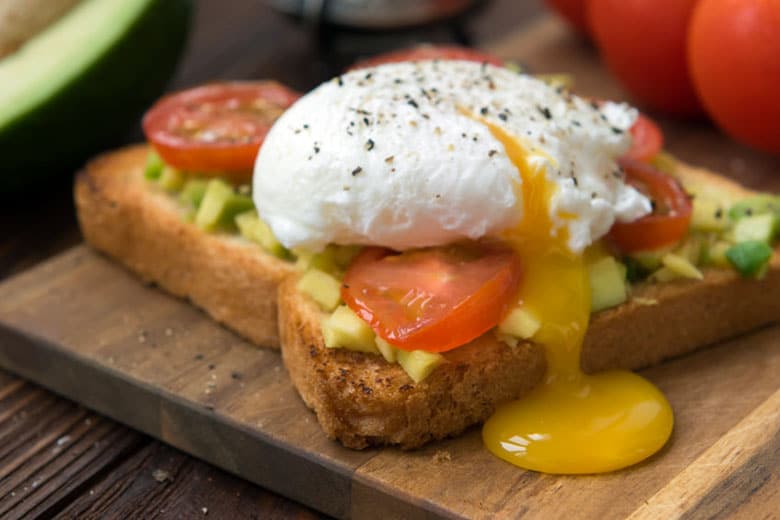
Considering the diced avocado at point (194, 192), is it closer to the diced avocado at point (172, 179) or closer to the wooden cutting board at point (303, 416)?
the diced avocado at point (172, 179)

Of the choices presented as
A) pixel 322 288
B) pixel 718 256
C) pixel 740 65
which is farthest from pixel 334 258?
pixel 740 65

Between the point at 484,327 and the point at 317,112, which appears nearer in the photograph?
the point at 484,327

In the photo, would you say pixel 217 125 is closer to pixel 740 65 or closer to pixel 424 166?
pixel 424 166

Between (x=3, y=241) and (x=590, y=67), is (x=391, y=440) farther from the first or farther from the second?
(x=590, y=67)

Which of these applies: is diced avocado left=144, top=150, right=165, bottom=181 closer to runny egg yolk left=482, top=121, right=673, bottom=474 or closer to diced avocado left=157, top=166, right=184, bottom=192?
diced avocado left=157, top=166, right=184, bottom=192

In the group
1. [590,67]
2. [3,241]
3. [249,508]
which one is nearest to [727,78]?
[590,67]
